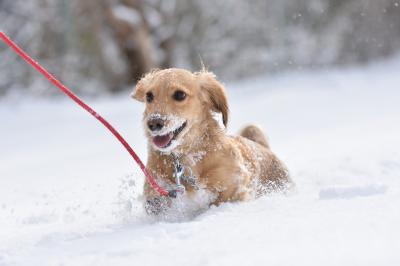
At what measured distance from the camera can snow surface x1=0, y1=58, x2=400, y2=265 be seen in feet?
8.64

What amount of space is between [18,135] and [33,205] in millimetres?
5113

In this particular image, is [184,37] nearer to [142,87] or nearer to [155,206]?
[142,87]

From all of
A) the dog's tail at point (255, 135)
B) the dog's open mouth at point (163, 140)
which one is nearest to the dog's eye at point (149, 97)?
the dog's open mouth at point (163, 140)

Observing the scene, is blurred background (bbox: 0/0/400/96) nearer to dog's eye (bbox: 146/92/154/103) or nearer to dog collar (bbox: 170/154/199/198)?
dog's eye (bbox: 146/92/154/103)

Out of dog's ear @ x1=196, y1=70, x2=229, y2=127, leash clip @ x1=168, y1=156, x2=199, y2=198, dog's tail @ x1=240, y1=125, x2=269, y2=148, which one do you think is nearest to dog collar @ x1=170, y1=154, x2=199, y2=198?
leash clip @ x1=168, y1=156, x2=199, y2=198

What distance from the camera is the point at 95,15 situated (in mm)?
12930

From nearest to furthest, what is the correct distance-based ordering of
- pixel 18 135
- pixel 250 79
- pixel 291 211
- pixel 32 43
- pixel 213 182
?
pixel 291 211, pixel 213 182, pixel 18 135, pixel 32 43, pixel 250 79

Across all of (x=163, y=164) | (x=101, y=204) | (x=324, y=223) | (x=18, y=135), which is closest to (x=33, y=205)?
(x=101, y=204)

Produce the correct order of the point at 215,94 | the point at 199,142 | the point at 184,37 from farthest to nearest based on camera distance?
the point at 184,37 → the point at 215,94 → the point at 199,142

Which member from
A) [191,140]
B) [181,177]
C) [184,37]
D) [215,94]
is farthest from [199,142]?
[184,37]

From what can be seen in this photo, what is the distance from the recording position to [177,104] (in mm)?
3922

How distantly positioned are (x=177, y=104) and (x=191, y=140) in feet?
0.80

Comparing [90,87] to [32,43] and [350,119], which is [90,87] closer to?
[32,43]

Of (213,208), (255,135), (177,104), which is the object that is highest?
(255,135)
